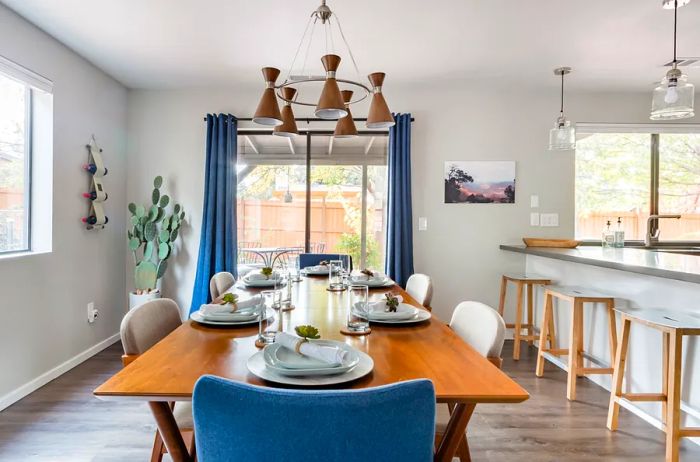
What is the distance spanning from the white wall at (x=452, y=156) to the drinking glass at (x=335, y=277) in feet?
5.46

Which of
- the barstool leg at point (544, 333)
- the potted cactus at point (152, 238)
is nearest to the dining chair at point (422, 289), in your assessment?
the barstool leg at point (544, 333)

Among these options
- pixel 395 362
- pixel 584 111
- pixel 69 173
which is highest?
pixel 584 111

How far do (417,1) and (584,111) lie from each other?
102 inches

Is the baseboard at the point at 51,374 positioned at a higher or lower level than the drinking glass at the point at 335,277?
lower

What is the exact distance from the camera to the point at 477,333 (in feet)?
5.52

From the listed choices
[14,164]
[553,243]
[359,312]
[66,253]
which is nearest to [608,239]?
[553,243]

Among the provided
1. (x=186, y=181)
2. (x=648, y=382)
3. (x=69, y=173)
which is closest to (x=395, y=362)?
(x=648, y=382)

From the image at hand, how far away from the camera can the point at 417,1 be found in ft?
8.43

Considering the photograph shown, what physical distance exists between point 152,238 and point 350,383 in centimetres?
348

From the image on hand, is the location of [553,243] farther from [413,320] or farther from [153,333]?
[153,333]

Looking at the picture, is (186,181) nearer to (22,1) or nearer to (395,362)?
(22,1)

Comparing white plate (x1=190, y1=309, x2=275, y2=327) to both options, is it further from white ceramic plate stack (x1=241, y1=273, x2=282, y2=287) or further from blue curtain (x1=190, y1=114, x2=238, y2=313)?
blue curtain (x1=190, y1=114, x2=238, y2=313)

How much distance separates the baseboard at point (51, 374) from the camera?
267 centimetres

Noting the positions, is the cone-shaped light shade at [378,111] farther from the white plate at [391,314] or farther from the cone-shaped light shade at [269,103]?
the white plate at [391,314]
